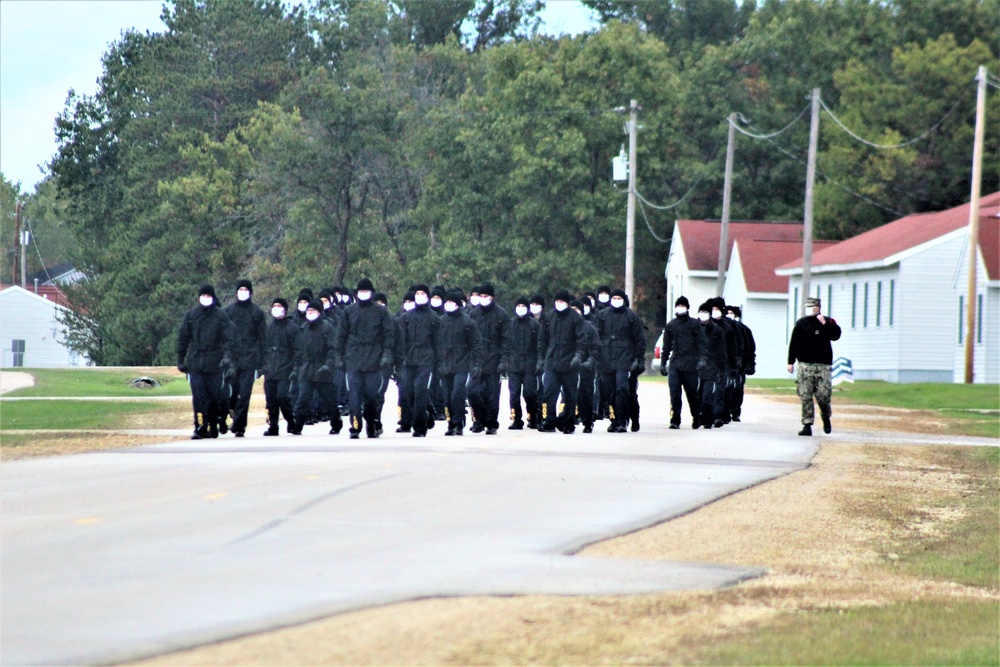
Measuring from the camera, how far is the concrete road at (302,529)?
30.2 feet

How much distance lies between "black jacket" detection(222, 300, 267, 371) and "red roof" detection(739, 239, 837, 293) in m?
43.0

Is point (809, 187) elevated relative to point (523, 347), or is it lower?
elevated

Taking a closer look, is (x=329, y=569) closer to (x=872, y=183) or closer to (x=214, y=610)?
(x=214, y=610)

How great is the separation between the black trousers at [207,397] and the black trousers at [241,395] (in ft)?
0.87

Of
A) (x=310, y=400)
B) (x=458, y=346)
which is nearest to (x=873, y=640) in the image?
(x=458, y=346)

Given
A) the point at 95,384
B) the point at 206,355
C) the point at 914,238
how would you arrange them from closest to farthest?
1. the point at 206,355
2. the point at 95,384
3. the point at 914,238

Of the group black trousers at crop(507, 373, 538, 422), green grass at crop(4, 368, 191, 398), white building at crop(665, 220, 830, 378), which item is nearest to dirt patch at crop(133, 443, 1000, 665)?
black trousers at crop(507, 373, 538, 422)

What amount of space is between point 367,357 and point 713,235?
1916 inches

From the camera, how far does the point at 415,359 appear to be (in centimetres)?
2292

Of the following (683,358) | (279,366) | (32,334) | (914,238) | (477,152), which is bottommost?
(279,366)

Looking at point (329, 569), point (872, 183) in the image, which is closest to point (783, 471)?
point (329, 569)

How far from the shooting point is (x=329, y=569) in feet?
34.8

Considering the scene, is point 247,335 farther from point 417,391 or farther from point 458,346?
point 458,346

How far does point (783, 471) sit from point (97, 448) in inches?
319
